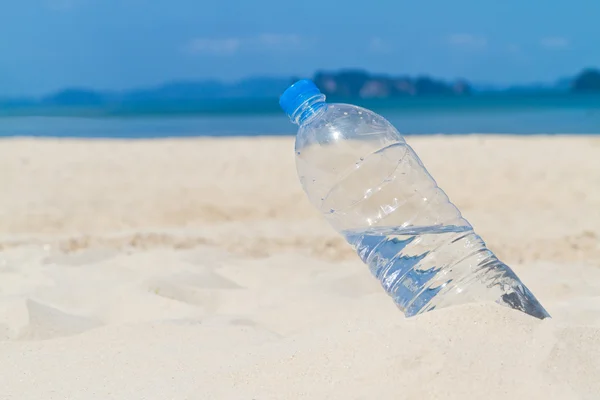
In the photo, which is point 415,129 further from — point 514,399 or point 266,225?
point 514,399

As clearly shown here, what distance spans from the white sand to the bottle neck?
0.64 metres

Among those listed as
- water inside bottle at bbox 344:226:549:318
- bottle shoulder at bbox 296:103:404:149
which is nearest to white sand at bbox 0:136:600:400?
water inside bottle at bbox 344:226:549:318

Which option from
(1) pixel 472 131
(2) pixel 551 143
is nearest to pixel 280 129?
(1) pixel 472 131

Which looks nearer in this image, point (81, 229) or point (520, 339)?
point (520, 339)

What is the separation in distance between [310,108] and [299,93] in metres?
0.06

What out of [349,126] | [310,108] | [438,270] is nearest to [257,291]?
[349,126]

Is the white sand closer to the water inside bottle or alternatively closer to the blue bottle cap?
the water inside bottle

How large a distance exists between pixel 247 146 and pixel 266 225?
12.6ft

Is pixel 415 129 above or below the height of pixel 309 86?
above

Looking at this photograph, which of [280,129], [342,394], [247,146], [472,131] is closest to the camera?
[342,394]

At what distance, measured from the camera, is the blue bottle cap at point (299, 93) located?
2.24 meters

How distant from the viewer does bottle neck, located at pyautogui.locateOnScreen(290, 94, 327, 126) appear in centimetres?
223

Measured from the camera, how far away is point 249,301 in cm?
298

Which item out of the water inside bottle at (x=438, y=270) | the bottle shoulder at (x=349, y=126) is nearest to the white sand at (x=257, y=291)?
the water inside bottle at (x=438, y=270)
